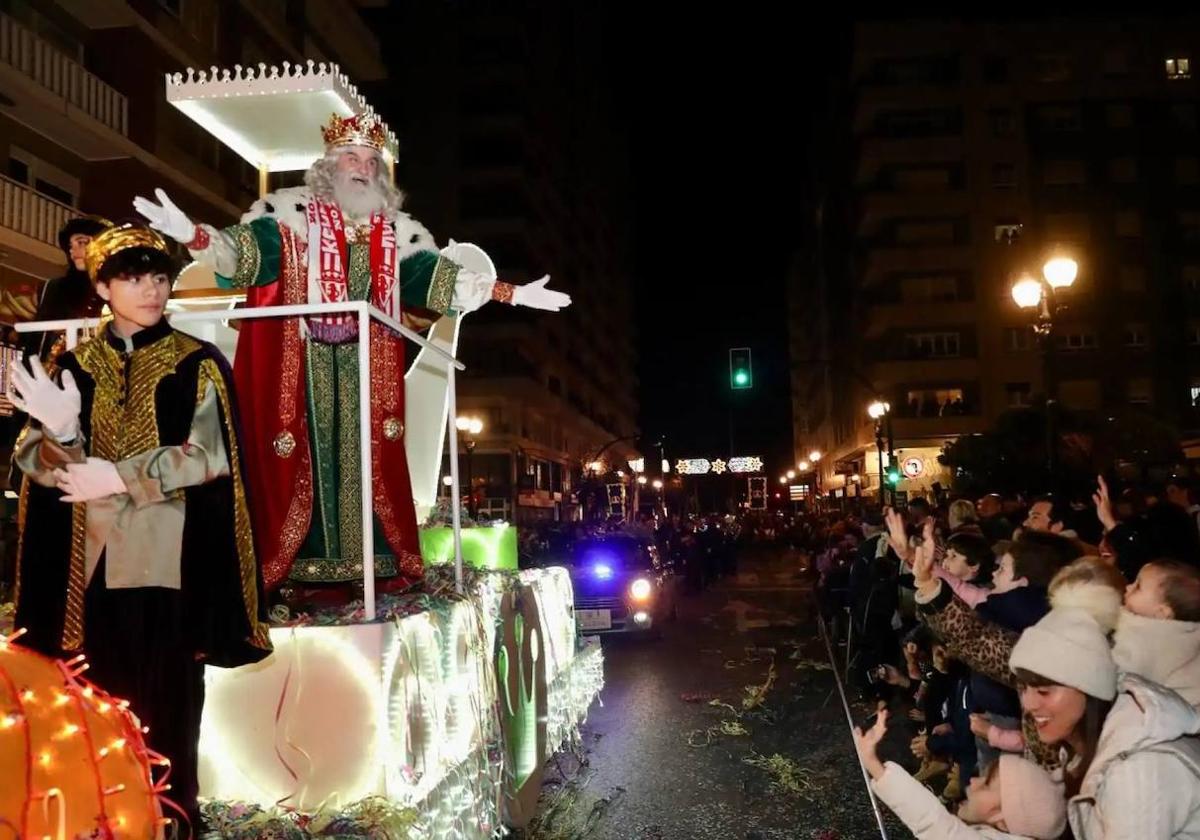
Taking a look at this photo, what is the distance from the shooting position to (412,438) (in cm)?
624

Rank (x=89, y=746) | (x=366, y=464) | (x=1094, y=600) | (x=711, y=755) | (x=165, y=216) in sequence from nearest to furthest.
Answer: (x=89, y=746), (x=366, y=464), (x=1094, y=600), (x=165, y=216), (x=711, y=755)

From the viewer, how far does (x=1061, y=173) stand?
51.7 metres

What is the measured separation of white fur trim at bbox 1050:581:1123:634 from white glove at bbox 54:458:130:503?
342 centimetres

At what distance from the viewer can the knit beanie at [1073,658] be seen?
298cm

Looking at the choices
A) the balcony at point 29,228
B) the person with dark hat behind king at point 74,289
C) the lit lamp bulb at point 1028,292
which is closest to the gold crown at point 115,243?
the person with dark hat behind king at point 74,289

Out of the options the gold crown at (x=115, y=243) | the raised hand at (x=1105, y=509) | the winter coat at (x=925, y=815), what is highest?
the gold crown at (x=115, y=243)

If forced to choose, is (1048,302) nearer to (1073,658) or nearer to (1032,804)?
(1073,658)

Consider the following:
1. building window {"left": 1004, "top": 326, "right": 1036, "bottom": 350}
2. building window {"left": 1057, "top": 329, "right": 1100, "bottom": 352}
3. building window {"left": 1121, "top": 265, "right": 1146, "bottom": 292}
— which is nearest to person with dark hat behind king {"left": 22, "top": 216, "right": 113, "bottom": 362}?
building window {"left": 1004, "top": 326, "right": 1036, "bottom": 350}

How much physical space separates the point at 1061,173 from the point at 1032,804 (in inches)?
2166

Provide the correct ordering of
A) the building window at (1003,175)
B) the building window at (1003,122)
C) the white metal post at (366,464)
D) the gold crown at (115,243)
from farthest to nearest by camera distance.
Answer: the building window at (1003,122) < the building window at (1003,175) < the white metal post at (366,464) < the gold crown at (115,243)

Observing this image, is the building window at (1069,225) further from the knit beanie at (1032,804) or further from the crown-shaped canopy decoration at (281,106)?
the knit beanie at (1032,804)

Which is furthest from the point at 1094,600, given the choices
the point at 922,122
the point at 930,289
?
the point at 922,122

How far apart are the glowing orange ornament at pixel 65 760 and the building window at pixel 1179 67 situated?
60418 mm

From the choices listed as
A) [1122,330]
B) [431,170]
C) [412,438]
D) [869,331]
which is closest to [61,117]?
[412,438]
